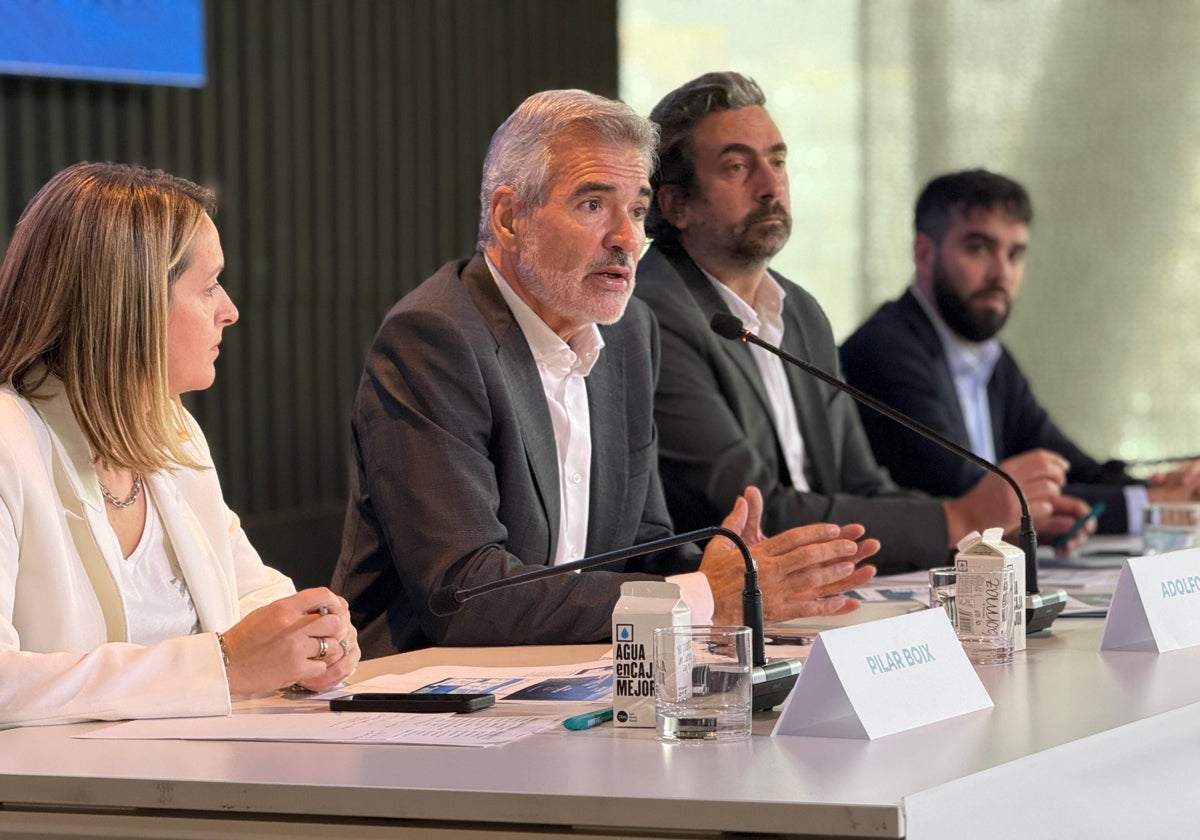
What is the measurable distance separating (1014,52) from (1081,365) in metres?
1.10

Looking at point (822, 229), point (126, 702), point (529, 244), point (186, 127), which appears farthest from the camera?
point (822, 229)

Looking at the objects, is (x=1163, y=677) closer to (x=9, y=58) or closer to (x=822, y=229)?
(x=9, y=58)

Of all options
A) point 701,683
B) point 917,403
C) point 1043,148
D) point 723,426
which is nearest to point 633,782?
point 701,683

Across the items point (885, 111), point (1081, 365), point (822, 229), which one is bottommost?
point (1081, 365)

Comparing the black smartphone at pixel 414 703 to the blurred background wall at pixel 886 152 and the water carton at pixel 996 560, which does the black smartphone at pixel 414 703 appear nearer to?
the water carton at pixel 996 560

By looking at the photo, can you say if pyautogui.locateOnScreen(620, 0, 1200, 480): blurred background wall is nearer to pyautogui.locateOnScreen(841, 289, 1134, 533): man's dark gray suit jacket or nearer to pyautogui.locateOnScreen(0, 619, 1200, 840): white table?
pyautogui.locateOnScreen(841, 289, 1134, 533): man's dark gray suit jacket

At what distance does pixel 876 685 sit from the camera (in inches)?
56.9

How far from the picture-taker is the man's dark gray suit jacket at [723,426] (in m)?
2.86

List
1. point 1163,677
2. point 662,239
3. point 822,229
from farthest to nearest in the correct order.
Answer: point 822,229 < point 662,239 < point 1163,677

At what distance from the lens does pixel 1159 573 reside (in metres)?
1.96

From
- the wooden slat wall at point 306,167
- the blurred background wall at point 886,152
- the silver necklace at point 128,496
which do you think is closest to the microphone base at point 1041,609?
the silver necklace at point 128,496

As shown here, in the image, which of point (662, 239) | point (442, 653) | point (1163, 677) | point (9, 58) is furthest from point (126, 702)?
point (9, 58)

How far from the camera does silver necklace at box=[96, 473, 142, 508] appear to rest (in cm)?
188

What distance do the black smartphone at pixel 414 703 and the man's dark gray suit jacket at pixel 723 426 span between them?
1.27 meters
